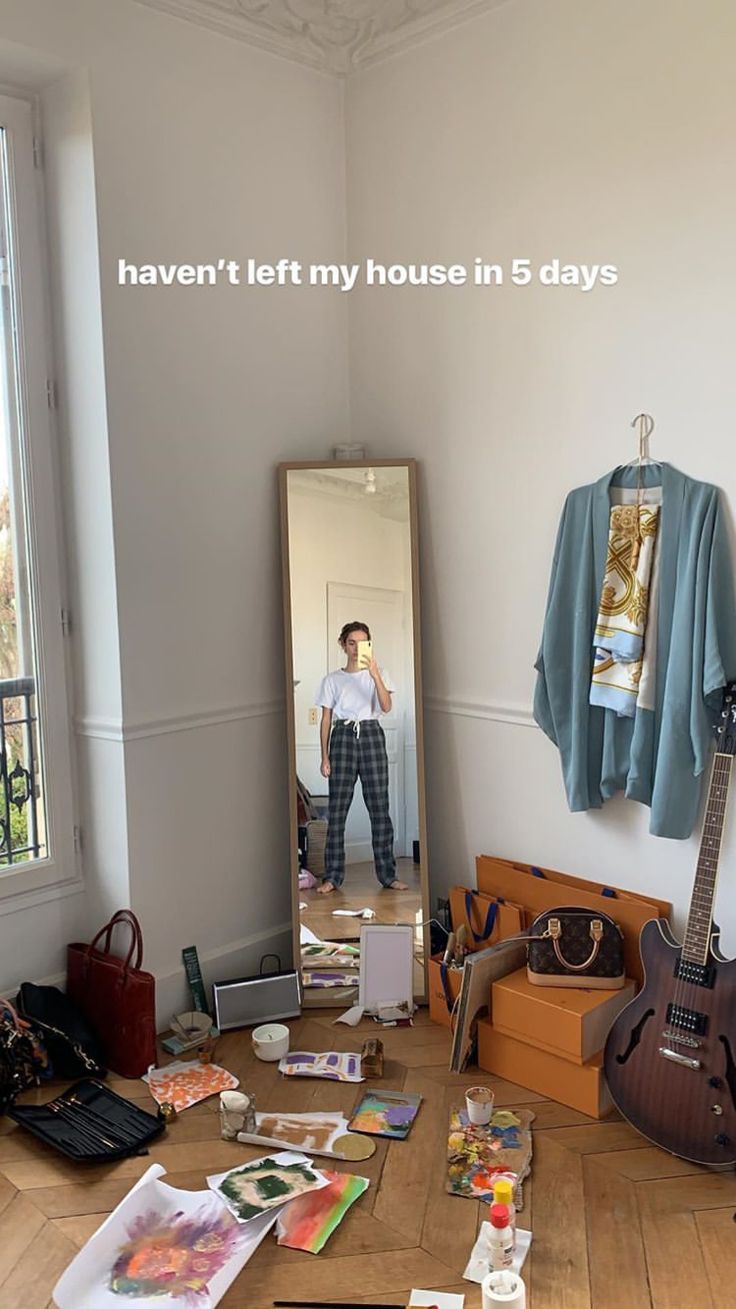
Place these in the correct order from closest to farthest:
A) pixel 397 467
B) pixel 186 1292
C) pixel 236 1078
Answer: pixel 186 1292 < pixel 236 1078 < pixel 397 467

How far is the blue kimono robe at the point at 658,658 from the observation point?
2.47m

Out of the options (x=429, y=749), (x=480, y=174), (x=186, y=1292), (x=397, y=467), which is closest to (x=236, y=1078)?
(x=186, y=1292)

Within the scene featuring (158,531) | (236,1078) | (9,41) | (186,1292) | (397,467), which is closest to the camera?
(186,1292)

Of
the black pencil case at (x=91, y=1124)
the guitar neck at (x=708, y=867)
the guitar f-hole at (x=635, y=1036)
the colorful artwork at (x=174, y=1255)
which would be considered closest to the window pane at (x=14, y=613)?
the black pencil case at (x=91, y=1124)

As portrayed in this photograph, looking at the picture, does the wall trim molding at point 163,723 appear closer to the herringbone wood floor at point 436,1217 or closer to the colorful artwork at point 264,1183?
the herringbone wood floor at point 436,1217

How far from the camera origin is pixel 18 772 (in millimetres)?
2889

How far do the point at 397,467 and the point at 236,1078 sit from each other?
1742 mm

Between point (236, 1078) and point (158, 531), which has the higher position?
point (158, 531)

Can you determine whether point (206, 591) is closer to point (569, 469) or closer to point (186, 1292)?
point (569, 469)

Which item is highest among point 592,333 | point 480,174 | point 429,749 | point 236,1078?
point 480,174

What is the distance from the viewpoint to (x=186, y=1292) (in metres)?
1.96

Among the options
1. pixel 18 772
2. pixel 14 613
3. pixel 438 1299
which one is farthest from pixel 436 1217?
pixel 14 613

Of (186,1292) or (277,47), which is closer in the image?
(186,1292)

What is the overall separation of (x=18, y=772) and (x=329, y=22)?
2.27 m
